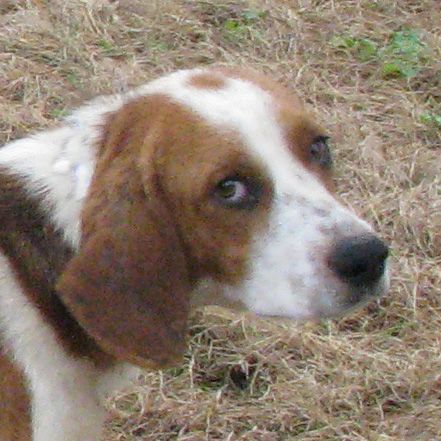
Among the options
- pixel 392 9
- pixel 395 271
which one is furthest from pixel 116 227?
pixel 392 9

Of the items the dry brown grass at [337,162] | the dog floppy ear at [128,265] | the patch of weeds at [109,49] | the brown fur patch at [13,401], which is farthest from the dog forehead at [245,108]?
the patch of weeds at [109,49]

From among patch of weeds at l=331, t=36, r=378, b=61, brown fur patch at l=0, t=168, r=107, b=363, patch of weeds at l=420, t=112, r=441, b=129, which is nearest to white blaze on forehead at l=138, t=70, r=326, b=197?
brown fur patch at l=0, t=168, r=107, b=363

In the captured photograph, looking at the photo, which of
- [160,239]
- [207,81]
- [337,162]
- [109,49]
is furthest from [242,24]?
[160,239]

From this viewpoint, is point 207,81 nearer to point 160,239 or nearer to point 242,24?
point 160,239

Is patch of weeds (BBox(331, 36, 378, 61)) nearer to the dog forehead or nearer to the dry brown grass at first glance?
the dry brown grass

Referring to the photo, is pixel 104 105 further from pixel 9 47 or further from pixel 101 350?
pixel 9 47

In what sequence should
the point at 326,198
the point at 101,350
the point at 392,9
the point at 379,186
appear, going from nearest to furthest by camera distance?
the point at 326,198 < the point at 101,350 < the point at 379,186 < the point at 392,9
